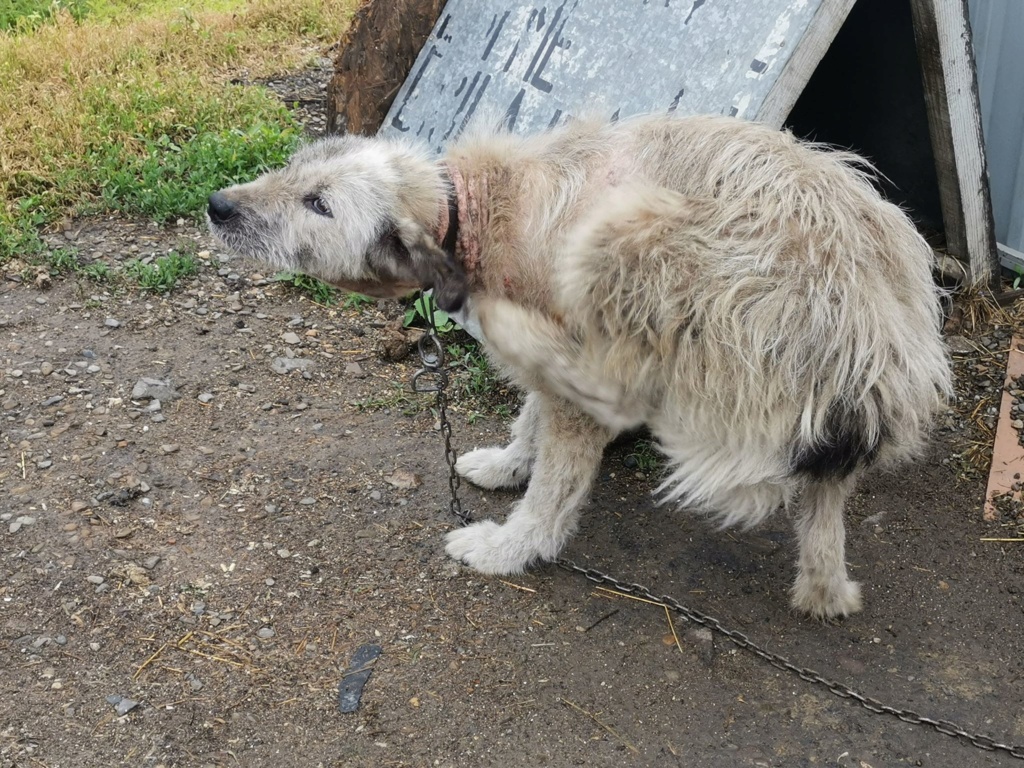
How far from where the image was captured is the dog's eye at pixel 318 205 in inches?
132

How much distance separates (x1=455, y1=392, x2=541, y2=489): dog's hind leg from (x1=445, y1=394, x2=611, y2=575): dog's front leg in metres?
0.32

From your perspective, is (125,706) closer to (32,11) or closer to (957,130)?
(957,130)

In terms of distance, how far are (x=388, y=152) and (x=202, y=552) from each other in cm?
165

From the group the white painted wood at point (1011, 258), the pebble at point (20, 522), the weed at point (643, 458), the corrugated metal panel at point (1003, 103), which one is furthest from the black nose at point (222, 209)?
the white painted wood at point (1011, 258)

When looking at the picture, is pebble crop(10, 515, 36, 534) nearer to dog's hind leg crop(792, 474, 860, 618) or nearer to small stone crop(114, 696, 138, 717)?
small stone crop(114, 696, 138, 717)

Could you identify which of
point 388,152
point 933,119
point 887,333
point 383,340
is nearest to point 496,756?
point 887,333

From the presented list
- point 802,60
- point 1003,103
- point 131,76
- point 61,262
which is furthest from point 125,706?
point 131,76

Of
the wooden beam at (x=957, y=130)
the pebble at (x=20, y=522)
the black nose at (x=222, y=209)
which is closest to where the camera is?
the black nose at (x=222, y=209)

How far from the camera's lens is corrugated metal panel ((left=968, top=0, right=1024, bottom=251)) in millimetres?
4781

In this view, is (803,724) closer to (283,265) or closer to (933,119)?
(283,265)

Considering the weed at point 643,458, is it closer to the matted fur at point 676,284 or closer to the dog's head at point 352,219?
the matted fur at point 676,284

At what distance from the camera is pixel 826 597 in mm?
3545

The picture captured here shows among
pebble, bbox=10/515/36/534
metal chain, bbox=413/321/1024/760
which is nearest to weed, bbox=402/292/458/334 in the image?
metal chain, bbox=413/321/1024/760

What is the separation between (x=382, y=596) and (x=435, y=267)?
4.07ft
